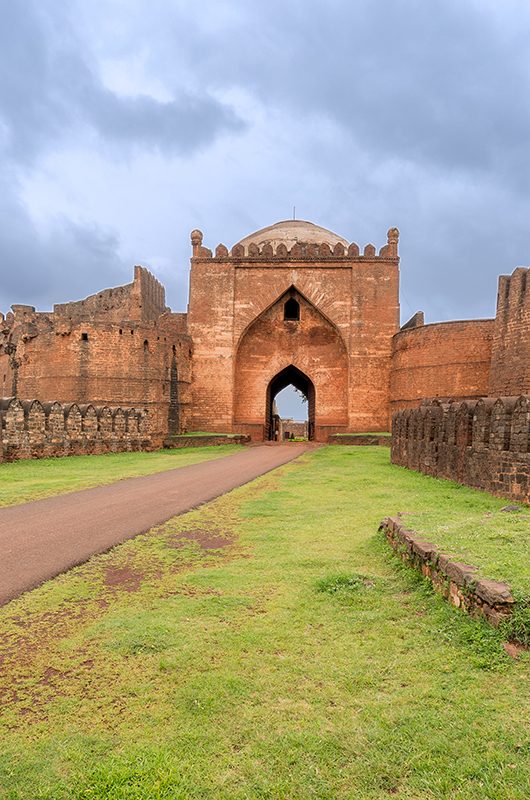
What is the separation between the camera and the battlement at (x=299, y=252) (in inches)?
1080

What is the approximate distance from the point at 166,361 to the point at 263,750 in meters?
23.2

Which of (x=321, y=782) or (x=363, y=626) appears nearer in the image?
Answer: (x=321, y=782)

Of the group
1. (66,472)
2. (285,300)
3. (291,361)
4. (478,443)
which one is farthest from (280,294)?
(478,443)

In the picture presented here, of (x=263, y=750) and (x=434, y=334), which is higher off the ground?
(x=434, y=334)

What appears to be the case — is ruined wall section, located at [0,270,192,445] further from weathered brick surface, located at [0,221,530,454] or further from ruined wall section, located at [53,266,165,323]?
ruined wall section, located at [53,266,165,323]

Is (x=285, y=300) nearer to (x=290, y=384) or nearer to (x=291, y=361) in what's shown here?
(x=291, y=361)

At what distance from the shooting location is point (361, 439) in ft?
82.6

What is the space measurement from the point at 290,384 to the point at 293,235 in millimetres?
9725

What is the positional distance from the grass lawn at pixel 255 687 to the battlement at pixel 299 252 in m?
24.0

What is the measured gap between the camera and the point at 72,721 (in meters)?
2.50

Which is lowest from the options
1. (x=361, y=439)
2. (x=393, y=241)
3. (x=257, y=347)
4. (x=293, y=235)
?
(x=361, y=439)

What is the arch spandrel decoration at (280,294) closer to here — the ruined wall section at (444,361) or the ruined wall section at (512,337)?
the ruined wall section at (444,361)

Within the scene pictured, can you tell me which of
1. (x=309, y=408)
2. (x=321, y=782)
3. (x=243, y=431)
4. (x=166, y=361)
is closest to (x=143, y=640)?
(x=321, y=782)

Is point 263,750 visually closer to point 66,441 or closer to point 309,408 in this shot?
point 66,441
